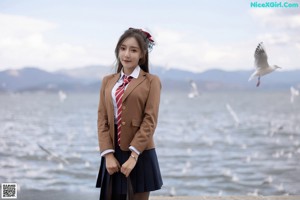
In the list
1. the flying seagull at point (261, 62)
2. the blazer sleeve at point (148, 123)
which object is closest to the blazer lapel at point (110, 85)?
the blazer sleeve at point (148, 123)

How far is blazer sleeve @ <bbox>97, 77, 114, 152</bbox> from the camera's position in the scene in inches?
68.0

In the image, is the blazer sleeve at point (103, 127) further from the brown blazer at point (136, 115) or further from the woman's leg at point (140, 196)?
the woman's leg at point (140, 196)

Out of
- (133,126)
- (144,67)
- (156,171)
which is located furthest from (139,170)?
(144,67)

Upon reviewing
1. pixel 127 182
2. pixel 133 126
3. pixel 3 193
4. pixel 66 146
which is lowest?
pixel 66 146

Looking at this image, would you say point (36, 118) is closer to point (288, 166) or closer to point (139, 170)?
point (288, 166)

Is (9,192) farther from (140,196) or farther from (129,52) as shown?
(129,52)

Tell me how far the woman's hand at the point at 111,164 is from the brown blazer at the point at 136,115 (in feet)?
0.11

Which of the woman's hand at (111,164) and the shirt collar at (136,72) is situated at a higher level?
the shirt collar at (136,72)

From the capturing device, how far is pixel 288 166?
34.7 feet

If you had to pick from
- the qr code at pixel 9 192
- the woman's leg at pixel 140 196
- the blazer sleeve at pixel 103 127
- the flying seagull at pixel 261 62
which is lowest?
the qr code at pixel 9 192

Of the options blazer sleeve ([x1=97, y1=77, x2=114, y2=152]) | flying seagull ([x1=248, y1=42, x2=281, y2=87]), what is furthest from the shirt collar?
flying seagull ([x1=248, y1=42, x2=281, y2=87])

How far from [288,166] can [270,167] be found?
1.42ft

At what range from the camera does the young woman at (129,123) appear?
1699 millimetres

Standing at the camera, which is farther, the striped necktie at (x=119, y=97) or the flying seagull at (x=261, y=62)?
the flying seagull at (x=261, y=62)
